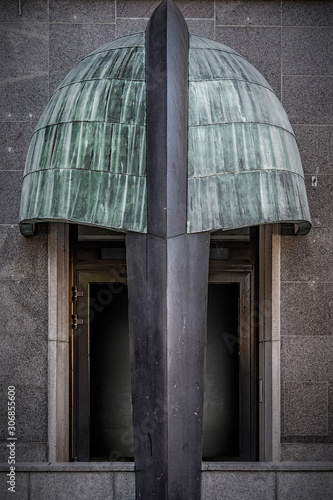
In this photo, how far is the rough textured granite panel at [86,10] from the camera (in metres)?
10.4

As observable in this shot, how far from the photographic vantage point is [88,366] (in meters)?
10.8

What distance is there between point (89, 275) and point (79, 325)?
85 cm

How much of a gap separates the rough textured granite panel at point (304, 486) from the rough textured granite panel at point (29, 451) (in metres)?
3.61

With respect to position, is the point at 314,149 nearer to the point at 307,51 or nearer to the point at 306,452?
the point at 307,51

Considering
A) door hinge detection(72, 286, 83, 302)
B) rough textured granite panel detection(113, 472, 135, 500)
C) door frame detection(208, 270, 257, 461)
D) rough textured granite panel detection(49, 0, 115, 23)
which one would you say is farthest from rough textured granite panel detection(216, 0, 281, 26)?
rough textured granite panel detection(113, 472, 135, 500)

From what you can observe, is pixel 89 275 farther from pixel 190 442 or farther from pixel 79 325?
pixel 190 442

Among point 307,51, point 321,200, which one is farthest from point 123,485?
point 307,51

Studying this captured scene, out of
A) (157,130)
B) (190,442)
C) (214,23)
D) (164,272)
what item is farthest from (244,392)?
(214,23)

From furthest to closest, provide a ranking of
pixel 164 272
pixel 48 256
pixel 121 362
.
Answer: pixel 121 362 < pixel 48 256 < pixel 164 272

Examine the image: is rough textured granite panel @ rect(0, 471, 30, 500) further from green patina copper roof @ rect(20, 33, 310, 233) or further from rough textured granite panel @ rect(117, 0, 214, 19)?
rough textured granite panel @ rect(117, 0, 214, 19)

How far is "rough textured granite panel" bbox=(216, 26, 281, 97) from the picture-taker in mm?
10445

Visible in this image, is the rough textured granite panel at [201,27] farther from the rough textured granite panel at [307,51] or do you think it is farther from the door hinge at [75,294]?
the door hinge at [75,294]

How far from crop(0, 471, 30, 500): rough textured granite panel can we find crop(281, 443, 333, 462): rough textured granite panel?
394 centimetres

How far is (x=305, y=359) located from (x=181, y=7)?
5987 millimetres
